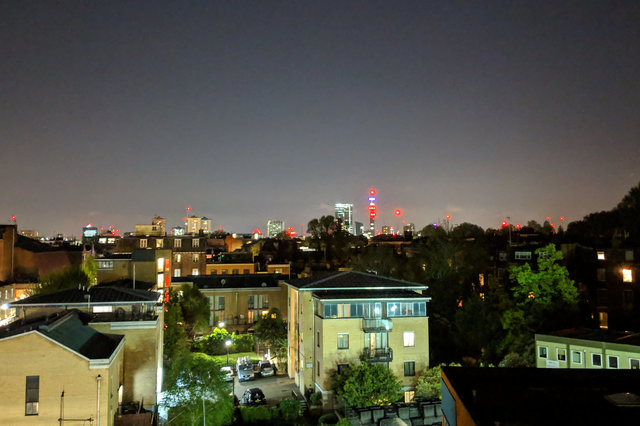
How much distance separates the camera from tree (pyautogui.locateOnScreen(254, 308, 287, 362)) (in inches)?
1813

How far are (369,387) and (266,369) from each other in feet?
48.8

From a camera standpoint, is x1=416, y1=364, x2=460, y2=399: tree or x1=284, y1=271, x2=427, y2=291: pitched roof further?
x1=284, y1=271, x2=427, y2=291: pitched roof

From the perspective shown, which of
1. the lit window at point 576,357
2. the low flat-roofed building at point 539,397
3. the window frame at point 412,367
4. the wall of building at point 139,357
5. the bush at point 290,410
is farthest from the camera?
the window frame at point 412,367

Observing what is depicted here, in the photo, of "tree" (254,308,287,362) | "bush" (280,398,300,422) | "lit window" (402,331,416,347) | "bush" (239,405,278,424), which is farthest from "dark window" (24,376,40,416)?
"tree" (254,308,287,362)

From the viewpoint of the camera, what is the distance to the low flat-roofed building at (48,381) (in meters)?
20.9

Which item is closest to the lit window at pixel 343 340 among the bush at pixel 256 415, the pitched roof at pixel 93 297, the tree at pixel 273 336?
the bush at pixel 256 415

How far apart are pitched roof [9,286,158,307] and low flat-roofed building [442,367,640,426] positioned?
21.6 meters

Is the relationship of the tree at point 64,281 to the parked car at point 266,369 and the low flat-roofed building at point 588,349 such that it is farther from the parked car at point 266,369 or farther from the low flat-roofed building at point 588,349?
the low flat-roofed building at point 588,349

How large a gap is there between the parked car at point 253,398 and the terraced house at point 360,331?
4146 mm

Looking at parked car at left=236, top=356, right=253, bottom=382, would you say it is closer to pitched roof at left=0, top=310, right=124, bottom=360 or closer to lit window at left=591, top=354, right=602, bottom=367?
pitched roof at left=0, top=310, right=124, bottom=360

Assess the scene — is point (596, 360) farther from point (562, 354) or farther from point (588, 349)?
point (562, 354)

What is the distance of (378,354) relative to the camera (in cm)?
3525

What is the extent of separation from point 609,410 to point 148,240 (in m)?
73.6

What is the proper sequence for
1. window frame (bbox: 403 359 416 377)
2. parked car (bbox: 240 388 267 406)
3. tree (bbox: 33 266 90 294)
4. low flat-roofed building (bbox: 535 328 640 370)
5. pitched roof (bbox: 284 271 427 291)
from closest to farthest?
low flat-roofed building (bbox: 535 328 640 370) < parked car (bbox: 240 388 267 406) < window frame (bbox: 403 359 416 377) < pitched roof (bbox: 284 271 427 291) < tree (bbox: 33 266 90 294)
